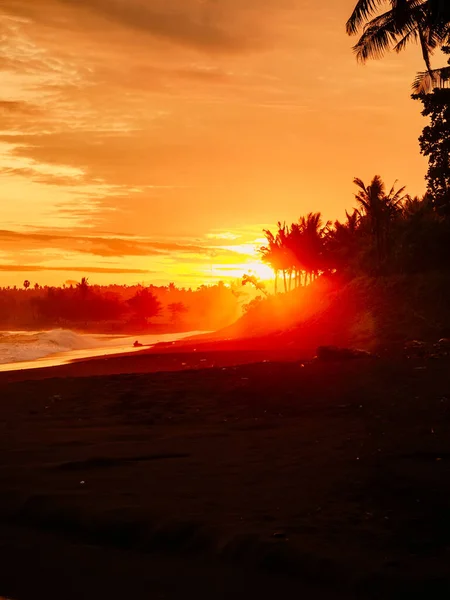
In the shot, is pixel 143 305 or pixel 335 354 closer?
pixel 335 354

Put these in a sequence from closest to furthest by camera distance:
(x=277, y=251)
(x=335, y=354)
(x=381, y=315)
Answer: (x=335, y=354), (x=381, y=315), (x=277, y=251)

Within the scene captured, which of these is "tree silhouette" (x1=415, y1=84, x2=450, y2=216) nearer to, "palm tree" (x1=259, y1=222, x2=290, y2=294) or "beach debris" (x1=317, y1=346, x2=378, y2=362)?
"beach debris" (x1=317, y1=346, x2=378, y2=362)

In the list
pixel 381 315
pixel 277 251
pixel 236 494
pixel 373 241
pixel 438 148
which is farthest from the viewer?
pixel 277 251

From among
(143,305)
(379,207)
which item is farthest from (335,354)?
(143,305)

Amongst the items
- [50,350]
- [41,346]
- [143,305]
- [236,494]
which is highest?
[143,305]

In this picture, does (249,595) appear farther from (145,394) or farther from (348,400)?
(145,394)

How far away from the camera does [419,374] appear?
45.5 ft

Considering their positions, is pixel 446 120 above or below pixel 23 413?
above

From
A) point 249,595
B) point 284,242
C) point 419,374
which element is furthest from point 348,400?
point 284,242

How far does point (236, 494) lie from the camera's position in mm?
6547

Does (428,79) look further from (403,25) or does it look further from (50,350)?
(50,350)

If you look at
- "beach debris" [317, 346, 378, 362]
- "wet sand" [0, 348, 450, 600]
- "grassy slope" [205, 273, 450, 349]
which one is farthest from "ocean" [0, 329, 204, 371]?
"wet sand" [0, 348, 450, 600]

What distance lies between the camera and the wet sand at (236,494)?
4.99 meters

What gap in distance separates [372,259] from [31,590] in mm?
42556
